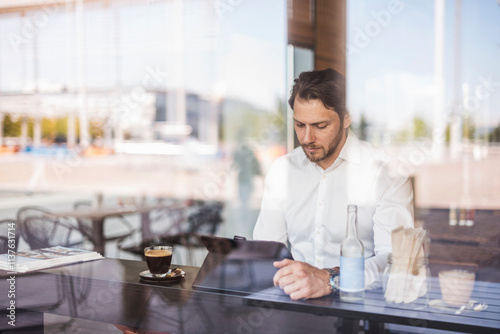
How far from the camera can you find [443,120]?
251 inches

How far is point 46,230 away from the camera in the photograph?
14.8ft

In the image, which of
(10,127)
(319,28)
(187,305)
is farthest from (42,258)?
(10,127)

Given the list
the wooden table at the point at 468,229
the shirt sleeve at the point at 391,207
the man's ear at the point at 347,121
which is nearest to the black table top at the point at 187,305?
the shirt sleeve at the point at 391,207

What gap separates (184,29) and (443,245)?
406cm

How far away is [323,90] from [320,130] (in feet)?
0.60

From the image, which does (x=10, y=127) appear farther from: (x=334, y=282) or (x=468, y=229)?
(x=334, y=282)

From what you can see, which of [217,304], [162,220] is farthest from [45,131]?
[217,304]

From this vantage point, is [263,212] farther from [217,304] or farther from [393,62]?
[393,62]

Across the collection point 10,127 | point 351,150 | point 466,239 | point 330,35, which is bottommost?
point 466,239

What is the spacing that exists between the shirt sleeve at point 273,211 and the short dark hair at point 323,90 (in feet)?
1.22

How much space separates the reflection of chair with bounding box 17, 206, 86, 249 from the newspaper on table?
1888mm

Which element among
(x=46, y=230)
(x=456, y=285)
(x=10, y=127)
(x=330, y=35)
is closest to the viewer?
(x=456, y=285)

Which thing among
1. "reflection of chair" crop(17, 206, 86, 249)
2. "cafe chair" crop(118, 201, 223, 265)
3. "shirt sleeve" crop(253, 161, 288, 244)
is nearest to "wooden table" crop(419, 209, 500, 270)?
"cafe chair" crop(118, 201, 223, 265)

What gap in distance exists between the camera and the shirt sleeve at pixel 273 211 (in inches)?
97.9
